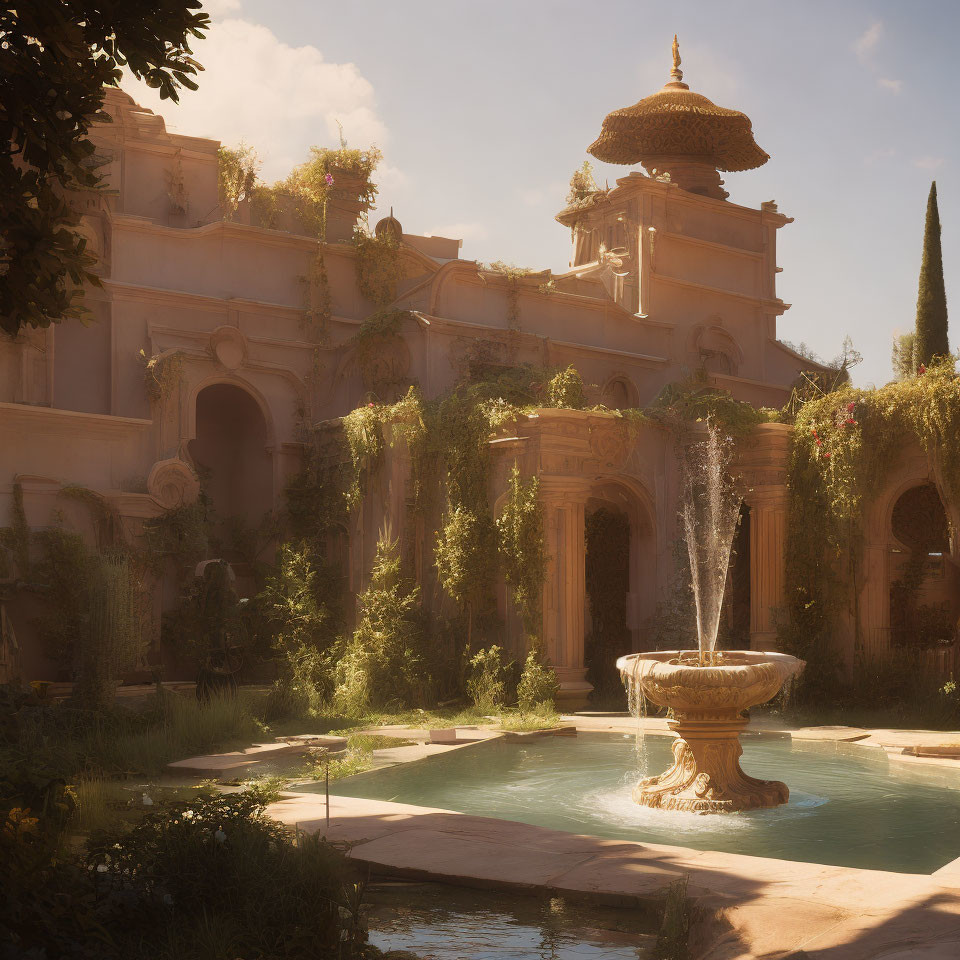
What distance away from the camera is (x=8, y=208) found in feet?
17.9

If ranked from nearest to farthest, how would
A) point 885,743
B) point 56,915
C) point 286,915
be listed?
point 56,915
point 286,915
point 885,743

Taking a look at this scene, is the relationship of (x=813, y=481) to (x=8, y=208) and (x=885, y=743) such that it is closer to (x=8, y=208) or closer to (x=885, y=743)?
(x=885, y=743)

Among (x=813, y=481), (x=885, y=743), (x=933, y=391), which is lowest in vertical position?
(x=885, y=743)

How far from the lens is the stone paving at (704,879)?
4852 mm

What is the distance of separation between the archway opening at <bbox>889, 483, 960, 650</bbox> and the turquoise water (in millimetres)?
6735

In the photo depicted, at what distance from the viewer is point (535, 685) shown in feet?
50.0

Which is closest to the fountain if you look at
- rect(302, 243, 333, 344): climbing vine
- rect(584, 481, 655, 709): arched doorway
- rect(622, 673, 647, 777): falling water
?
rect(622, 673, 647, 777): falling water

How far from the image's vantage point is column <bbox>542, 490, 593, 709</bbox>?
15.7m

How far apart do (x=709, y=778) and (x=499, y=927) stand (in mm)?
3890

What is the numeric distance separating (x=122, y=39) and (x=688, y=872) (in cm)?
499

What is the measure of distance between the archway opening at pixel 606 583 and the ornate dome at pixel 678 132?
9948 mm

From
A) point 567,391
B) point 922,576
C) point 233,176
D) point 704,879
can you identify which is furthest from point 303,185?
point 704,879

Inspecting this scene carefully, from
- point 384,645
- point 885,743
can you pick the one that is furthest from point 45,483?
point 885,743

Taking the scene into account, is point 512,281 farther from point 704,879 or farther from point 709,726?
point 704,879
